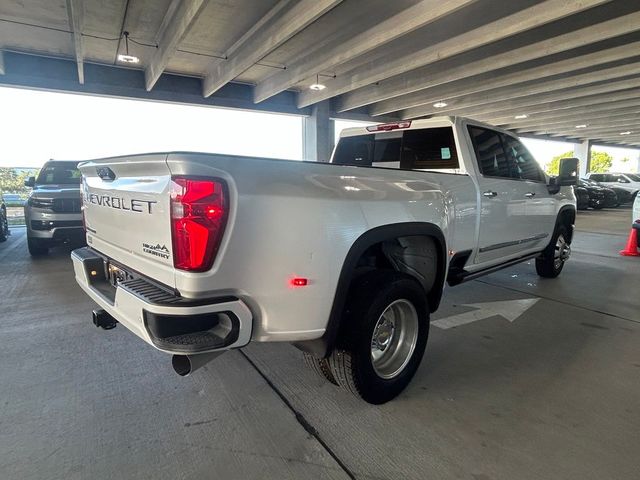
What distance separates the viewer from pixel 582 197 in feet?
55.9

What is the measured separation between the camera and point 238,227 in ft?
5.57

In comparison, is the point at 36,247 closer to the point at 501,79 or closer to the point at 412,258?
the point at 412,258

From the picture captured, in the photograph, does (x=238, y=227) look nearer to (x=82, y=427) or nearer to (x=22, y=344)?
(x=82, y=427)

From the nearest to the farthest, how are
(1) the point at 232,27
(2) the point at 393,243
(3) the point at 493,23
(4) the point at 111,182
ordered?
1. (4) the point at 111,182
2. (2) the point at 393,243
3. (3) the point at 493,23
4. (1) the point at 232,27

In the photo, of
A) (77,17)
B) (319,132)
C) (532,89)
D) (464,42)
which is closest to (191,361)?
(77,17)

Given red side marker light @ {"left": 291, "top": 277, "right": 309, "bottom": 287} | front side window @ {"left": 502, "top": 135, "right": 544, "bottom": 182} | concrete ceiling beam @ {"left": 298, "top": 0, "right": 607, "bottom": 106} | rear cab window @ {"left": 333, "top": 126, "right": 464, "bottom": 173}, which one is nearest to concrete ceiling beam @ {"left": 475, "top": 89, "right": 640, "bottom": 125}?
concrete ceiling beam @ {"left": 298, "top": 0, "right": 607, "bottom": 106}

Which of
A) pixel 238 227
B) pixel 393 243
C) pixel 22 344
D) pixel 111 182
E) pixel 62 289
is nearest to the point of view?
pixel 238 227

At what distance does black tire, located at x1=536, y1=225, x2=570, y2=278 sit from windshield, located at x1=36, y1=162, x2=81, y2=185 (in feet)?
27.1

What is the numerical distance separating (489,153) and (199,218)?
319 cm

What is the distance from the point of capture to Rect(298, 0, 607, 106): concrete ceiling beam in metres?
5.99

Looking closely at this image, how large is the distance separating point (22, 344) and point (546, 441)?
3.99 metres

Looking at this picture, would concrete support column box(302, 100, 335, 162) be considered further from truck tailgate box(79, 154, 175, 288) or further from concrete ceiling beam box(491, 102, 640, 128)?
truck tailgate box(79, 154, 175, 288)

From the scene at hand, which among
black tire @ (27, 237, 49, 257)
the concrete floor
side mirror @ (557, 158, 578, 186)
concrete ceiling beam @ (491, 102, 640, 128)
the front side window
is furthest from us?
concrete ceiling beam @ (491, 102, 640, 128)

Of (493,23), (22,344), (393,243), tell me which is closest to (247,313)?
(393,243)
